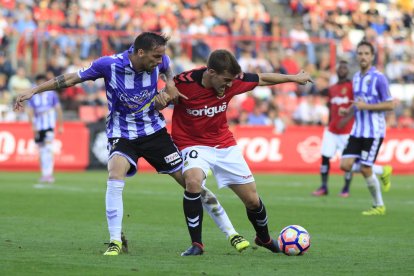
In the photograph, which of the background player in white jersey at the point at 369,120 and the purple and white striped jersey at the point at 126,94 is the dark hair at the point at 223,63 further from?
the background player in white jersey at the point at 369,120

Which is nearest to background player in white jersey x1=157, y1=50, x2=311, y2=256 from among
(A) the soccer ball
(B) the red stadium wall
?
(A) the soccer ball

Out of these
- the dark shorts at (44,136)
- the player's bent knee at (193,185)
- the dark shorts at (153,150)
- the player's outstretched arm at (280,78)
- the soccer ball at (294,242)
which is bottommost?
the soccer ball at (294,242)

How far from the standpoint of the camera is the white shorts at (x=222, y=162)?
30.6ft

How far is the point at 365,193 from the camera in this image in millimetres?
18859

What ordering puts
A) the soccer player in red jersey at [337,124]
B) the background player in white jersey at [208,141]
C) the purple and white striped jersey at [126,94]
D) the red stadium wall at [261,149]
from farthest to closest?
1. the red stadium wall at [261,149]
2. the soccer player in red jersey at [337,124]
3. the purple and white striped jersey at [126,94]
4. the background player in white jersey at [208,141]

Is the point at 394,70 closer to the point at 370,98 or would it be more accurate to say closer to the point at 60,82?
the point at 370,98

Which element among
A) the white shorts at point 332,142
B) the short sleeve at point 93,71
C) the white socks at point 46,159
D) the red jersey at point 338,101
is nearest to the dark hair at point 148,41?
the short sleeve at point 93,71

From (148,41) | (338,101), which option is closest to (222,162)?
(148,41)

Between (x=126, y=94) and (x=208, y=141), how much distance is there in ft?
3.13

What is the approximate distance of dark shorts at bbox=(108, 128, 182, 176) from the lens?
9.37m

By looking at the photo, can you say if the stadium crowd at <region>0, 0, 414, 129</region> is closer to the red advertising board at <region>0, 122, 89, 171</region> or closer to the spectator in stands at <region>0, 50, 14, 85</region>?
the spectator in stands at <region>0, 50, 14, 85</region>

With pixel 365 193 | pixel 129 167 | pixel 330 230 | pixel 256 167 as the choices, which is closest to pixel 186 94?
pixel 129 167

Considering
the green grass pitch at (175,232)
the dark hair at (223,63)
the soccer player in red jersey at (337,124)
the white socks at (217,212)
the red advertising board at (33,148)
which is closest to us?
the green grass pitch at (175,232)

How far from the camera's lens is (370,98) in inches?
569
